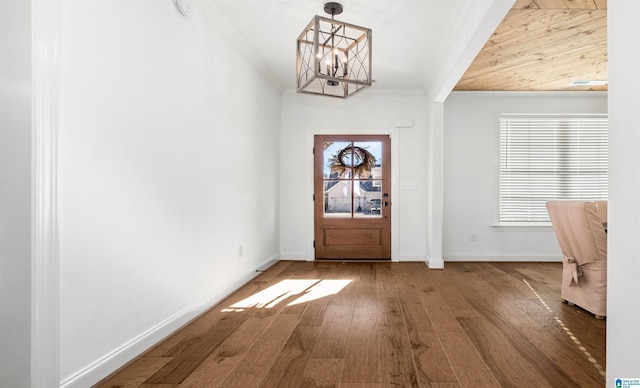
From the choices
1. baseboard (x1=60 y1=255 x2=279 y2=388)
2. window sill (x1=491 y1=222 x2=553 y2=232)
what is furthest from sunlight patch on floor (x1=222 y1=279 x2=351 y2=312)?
window sill (x1=491 y1=222 x2=553 y2=232)

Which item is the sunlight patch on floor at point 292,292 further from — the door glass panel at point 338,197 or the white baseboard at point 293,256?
the door glass panel at point 338,197

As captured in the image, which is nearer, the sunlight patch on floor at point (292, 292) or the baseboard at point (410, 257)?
the sunlight patch on floor at point (292, 292)

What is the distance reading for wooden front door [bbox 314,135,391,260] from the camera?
5914 millimetres

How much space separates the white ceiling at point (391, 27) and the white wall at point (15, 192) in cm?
170

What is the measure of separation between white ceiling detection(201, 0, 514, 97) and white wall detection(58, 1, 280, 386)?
259 millimetres

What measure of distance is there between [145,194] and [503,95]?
17.4 ft

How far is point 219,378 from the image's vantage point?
201 cm

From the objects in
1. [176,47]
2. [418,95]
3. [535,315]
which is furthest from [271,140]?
[535,315]

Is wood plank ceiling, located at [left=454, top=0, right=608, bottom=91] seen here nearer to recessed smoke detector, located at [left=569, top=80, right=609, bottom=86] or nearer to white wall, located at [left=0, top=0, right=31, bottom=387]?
recessed smoke detector, located at [left=569, top=80, right=609, bottom=86]

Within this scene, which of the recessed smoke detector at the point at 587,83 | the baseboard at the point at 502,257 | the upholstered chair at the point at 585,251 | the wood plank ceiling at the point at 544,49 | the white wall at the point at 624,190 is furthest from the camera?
the baseboard at the point at 502,257

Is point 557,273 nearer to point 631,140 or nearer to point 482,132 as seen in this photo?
point 482,132

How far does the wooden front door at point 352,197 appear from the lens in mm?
5914

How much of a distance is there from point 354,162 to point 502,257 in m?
2.58

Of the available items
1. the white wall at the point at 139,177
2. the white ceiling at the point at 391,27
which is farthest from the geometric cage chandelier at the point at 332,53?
the white wall at the point at 139,177
